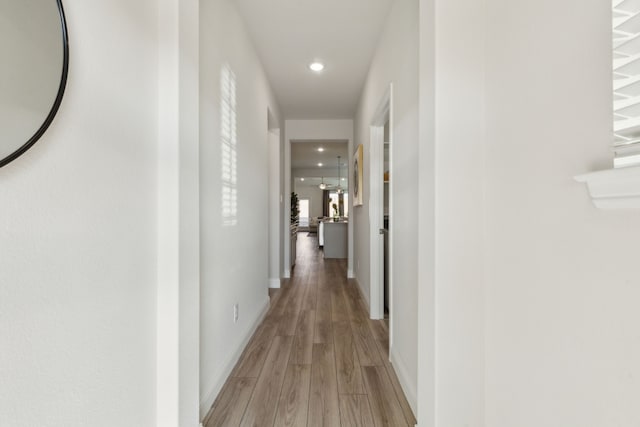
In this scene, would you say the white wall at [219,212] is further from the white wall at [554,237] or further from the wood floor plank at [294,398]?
the white wall at [554,237]

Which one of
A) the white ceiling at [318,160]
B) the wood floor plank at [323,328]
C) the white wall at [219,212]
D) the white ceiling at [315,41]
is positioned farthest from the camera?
the white ceiling at [318,160]

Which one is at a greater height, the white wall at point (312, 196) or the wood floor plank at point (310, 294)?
the white wall at point (312, 196)

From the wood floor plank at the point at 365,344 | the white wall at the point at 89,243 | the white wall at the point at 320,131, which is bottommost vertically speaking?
the wood floor plank at the point at 365,344

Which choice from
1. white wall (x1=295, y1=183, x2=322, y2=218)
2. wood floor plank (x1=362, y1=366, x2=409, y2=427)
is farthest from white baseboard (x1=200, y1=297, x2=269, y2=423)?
white wall (x1=295, y1=183, x2=322, y2=218)

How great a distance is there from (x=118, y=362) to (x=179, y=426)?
1.39 ft

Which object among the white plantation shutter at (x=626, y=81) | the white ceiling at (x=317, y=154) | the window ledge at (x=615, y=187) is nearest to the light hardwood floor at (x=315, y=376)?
the window ledge at (x=615, y=187)

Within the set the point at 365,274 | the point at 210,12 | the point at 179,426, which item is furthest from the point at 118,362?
the point at 365,274

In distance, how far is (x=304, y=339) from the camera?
2.49 metres

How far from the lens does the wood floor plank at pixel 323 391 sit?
4.96ft

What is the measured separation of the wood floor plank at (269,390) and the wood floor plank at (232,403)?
1.4 inches

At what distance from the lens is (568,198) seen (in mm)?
767

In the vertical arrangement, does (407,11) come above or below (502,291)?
above

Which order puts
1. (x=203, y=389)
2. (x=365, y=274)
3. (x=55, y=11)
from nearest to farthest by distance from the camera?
(x=55, y=11), (x=203, y=389), (x=365, y=274)

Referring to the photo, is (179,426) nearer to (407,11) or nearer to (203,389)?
(203,389)
